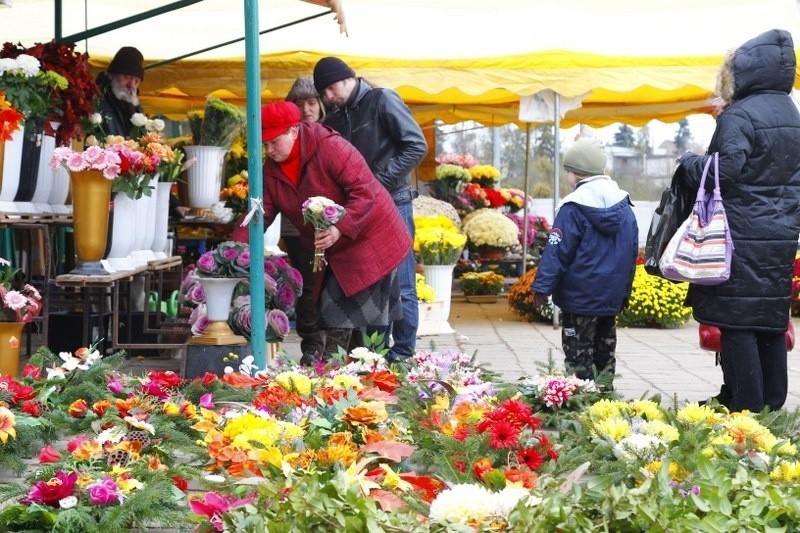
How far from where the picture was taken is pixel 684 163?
4809 millimetres

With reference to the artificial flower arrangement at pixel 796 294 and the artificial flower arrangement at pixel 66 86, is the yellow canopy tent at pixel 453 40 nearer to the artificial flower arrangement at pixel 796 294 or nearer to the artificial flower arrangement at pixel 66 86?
the artificial flower arrangement at pixel 66 86

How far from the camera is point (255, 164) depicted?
4.56m

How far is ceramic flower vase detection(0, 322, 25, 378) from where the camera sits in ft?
17.6

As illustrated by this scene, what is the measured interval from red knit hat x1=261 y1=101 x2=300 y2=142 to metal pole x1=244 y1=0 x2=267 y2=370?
0.48 metres

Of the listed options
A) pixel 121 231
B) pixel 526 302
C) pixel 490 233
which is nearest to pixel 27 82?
pixel 121 231

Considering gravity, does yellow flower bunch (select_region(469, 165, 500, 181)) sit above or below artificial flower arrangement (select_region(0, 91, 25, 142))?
below

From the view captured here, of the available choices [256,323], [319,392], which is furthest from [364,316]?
[319,392]

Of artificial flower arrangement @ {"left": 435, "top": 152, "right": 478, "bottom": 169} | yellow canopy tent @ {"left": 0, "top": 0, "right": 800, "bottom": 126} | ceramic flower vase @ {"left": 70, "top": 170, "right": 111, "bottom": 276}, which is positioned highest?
yellow canopy tent @ {"left": 0, "top": 0, "right": 800, "bottom": 126}

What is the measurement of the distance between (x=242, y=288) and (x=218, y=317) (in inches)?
7.1

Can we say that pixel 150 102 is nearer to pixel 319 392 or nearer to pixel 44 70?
pixel 44 70

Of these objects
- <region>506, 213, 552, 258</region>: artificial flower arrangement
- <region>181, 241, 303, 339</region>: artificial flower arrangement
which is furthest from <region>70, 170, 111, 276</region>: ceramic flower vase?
<region>506, 213, 552, 258</region>: artificial flower arrangement

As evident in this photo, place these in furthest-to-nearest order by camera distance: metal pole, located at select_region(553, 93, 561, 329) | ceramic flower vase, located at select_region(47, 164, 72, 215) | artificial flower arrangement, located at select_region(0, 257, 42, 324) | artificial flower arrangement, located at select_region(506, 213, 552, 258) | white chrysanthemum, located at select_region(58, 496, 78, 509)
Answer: artificial flower arrangement, located at select_region(506, 213, 552, 258), metal pole, located at select_region(553, 93, 561, 329), ceramic flower vase, located at select_region(47, 164, 72, 215), artificial flower arrangement, located at select_region(0, 257, 42, 324), white chrysanthemum, located at select_region(58, 496, 78, 509)

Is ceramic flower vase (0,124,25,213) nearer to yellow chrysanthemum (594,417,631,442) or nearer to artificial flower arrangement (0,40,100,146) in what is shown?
artificial flower arrangement (0,40,100,146)

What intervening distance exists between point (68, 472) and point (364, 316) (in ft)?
8.47
